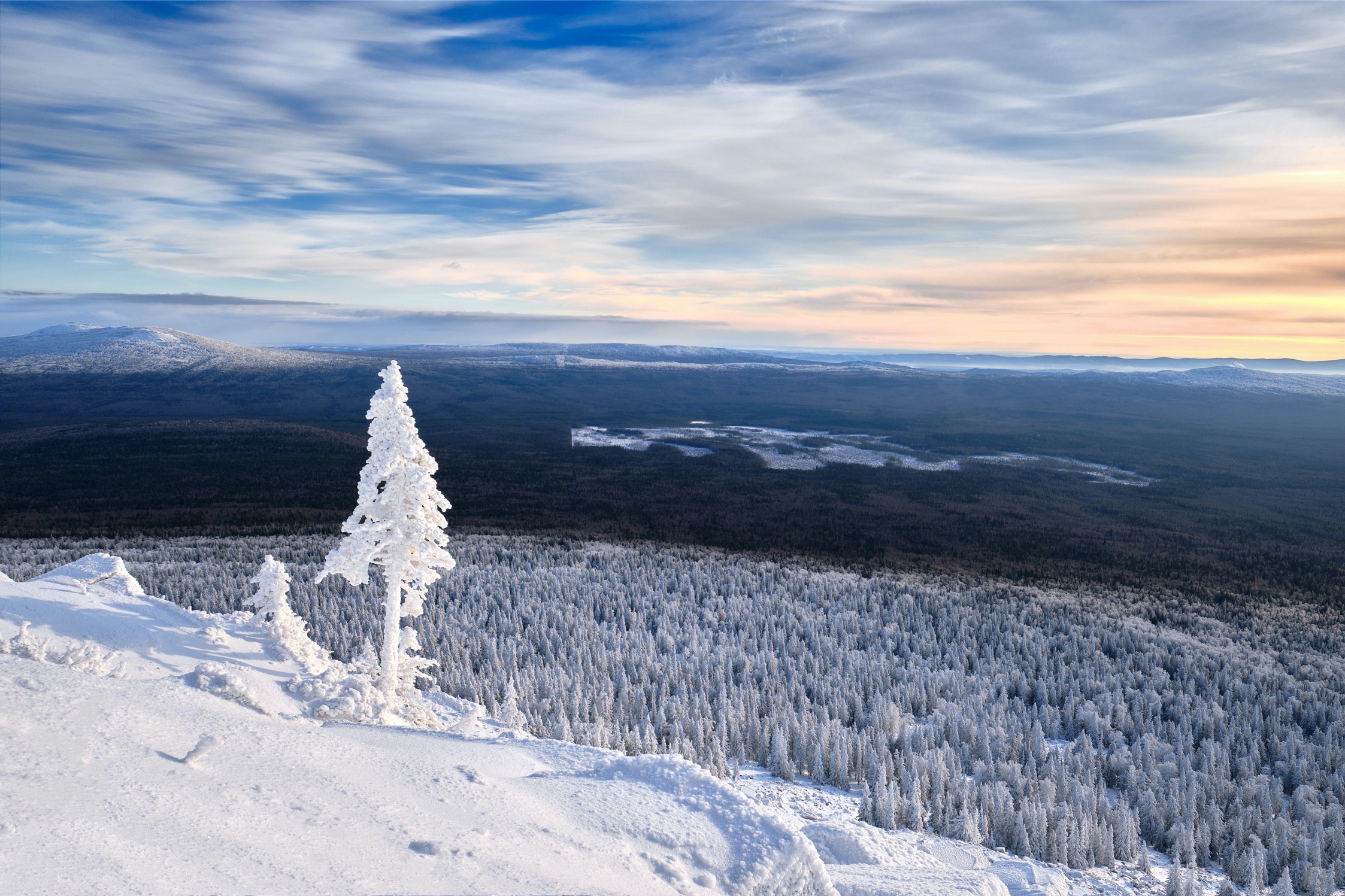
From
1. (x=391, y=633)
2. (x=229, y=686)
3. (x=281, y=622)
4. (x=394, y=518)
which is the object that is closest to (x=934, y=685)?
(x=391, y=633)

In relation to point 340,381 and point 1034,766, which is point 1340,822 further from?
→ point 340,381

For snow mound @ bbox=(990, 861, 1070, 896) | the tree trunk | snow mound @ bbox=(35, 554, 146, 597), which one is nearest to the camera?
snow mound @ bbox=(990, 861, 1070, 896)

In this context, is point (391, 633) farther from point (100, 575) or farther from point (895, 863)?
point (895, 863)

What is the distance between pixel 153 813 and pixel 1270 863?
51.2ft

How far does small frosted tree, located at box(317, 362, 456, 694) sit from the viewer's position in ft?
39.7

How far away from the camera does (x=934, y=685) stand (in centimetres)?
1788

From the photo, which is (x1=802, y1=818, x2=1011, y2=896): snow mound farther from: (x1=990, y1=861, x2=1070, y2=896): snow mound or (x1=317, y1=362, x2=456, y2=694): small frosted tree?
(x1=317, y1=362, x2=456, y2=694): small frosted tree

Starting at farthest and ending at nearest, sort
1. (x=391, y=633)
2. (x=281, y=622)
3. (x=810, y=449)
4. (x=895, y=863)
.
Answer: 1. (x=810, y=449)
2. (x=391, y=633)
3. (x=281, y=622)
4. (x=895, y=863)

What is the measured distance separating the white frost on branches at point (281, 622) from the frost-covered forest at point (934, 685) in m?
4.15

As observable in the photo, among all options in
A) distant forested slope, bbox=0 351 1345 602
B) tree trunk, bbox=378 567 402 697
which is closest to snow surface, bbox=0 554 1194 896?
tree trunk, bbox=378 567 402 697

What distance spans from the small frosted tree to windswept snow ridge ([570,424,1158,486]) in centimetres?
6165

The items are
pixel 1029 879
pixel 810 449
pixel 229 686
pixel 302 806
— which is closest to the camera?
pixel 302 806

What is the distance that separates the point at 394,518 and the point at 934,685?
1362 centimetres

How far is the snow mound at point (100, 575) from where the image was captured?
13836mm
